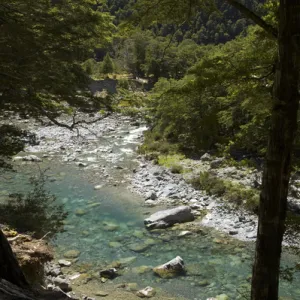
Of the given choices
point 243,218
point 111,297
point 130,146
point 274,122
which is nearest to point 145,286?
point 111,297

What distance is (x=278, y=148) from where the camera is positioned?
3.60 metres

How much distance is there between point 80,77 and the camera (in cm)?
846

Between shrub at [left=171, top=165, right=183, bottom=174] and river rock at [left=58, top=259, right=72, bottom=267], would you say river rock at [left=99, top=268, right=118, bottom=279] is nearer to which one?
river rock at [left=58, top=259, right=72, bottom=267]

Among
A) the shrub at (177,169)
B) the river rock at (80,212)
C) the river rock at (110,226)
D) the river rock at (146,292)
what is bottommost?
the river rock at (110,226)

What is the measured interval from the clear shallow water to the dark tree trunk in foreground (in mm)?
3786

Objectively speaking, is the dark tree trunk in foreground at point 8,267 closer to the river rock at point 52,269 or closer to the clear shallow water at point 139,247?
the clear shallow water at point 139,247

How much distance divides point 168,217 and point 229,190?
3163 millimetres

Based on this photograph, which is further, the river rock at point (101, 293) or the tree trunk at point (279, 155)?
the river rock at point (101, 293)

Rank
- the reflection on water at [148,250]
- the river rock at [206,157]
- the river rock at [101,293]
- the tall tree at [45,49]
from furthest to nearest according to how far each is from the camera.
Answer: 1. the river rock at [206,157]
2. the reflection on water at [148,250]
3. the river rock at [101,293]
4. the tall tree at [45,49]

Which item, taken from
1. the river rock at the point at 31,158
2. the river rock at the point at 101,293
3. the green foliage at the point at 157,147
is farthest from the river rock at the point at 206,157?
the river rock at the point at 101,293

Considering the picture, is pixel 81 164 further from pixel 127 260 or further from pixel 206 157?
pixel 127 260

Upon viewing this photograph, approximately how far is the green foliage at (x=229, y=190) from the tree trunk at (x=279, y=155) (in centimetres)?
880

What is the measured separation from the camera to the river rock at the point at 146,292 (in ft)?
27.2

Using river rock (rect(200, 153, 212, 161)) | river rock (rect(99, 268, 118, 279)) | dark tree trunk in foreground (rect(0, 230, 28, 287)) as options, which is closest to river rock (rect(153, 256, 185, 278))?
river rock (rect(99, 268, 118, 279))
